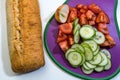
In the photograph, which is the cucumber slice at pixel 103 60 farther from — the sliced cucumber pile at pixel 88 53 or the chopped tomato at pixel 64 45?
the chopped tomato at pixel 64 45

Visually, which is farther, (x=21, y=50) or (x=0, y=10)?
(x=0, y=10)

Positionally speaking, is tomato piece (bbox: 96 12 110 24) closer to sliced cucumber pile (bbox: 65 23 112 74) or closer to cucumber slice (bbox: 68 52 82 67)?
sliced cucumber pile (bbox: 65 23 112 74)

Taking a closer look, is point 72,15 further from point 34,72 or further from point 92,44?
point 34,72

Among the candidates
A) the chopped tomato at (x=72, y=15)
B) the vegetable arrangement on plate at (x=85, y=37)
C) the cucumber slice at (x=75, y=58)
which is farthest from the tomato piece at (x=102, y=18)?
the cucumber slice at (x=75, y=58)

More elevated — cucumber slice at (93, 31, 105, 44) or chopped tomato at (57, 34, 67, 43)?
chopped tomato at (57, 34, 67, 43)

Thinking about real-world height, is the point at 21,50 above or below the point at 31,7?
below

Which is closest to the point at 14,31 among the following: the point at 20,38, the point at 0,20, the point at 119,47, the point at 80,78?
the point at 20,38

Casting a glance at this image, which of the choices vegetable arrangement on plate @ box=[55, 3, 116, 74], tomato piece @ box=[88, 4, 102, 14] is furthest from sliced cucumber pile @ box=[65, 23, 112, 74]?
tomato piece @ box=[88, 4, 102, 14]

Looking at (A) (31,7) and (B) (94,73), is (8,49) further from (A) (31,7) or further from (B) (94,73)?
(B) (94,73)
